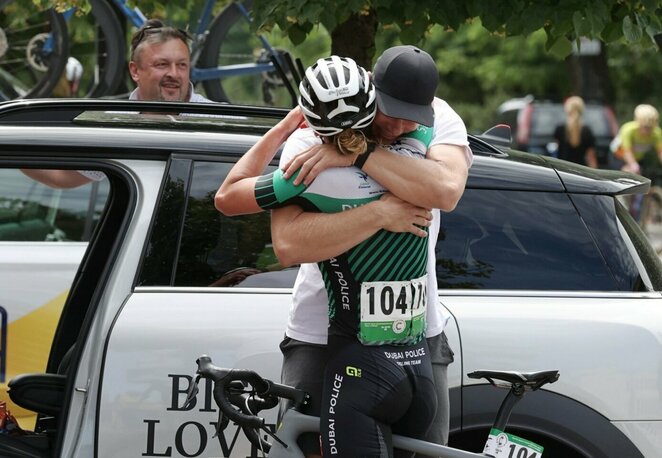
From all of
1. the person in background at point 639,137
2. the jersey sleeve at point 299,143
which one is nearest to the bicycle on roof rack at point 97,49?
the jersey sleeve at point 299,143

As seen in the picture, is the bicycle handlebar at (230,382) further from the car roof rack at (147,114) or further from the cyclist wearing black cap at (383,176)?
the car roof rack at (147,114)

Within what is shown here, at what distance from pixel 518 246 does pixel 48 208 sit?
3884 millimetres

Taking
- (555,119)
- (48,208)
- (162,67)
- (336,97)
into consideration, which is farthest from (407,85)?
(555,119)

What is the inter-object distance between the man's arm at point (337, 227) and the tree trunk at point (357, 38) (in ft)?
10.5

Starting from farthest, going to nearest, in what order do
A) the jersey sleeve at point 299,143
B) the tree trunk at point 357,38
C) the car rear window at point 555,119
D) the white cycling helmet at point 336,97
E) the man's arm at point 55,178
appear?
1. the car rear window at point 555,119
2. the tree trunk at point 357,38
3. the man's arm at point 55,178
4. the jersey sleeve at point 299,143
5. the white cycling helmet at point 336,97

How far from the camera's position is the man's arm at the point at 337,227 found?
3.39m

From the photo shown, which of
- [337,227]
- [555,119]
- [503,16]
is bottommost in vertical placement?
[337,227]

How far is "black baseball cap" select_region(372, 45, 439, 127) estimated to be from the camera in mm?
3422

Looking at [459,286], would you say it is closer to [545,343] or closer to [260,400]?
[545,343]

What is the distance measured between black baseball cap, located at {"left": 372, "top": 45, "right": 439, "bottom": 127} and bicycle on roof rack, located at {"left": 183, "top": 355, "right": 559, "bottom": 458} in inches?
28.8

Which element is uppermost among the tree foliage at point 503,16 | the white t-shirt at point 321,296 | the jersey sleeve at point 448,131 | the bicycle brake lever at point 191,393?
the tree foliage at point 503,16

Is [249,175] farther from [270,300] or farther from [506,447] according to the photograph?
[506,447]

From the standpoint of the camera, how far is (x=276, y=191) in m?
3.45

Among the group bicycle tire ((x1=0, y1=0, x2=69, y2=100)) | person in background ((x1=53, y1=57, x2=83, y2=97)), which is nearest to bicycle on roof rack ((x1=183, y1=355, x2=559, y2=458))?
bicycle tire ((x1=0, y1=0, x2=69, y2=100))
